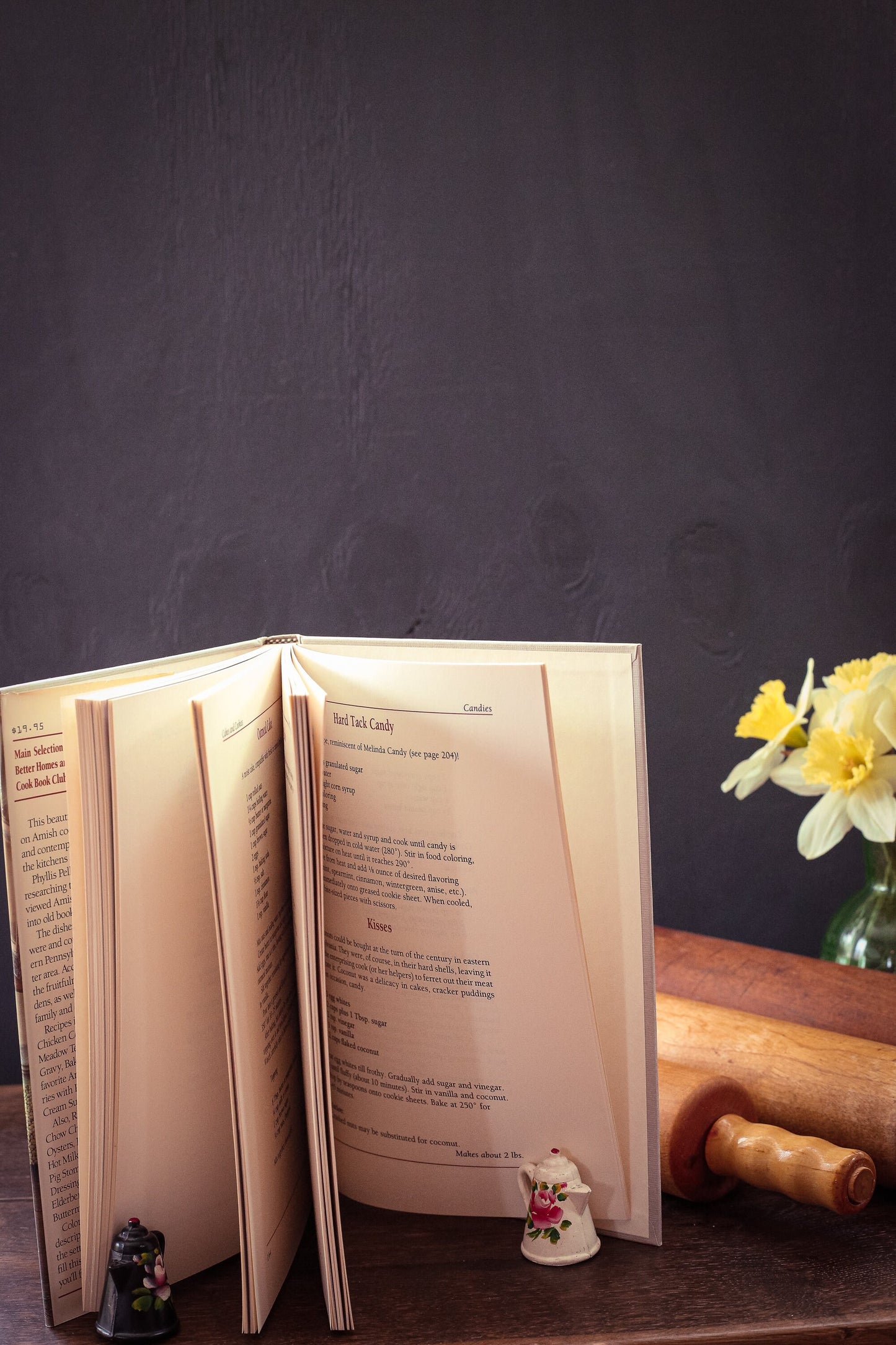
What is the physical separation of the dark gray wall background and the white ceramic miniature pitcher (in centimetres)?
60

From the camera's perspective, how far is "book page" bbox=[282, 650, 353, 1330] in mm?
525

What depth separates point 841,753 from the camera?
84 centimetres

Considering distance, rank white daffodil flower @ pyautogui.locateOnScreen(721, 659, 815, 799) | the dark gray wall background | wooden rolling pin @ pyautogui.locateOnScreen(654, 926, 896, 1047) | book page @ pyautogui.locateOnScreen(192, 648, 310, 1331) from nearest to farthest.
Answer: book page @ pyautogui.locateOnScreen(192, 648, 310, 1331) → wooden rolling pin @ pyautogui.locateOnScreen(654, 926, 896, 1047) → white daffodil flower @ pyautogui.locateOnScreen(721, 659, 815, 799) → the dark gray wall background

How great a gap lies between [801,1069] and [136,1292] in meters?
0.43

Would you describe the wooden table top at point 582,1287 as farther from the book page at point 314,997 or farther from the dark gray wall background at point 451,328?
the dark gray wall background at point 451,328

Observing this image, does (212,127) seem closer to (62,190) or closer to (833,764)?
(62,190)

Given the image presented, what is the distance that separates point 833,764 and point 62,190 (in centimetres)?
88

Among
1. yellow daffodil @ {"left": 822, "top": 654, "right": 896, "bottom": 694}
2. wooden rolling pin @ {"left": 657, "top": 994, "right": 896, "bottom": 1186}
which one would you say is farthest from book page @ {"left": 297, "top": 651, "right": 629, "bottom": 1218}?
yellow daffodil @ {"left": 822, "top": 654, "right": 896, "bottom": 694}

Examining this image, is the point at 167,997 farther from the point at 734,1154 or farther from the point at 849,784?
the point at 849,784

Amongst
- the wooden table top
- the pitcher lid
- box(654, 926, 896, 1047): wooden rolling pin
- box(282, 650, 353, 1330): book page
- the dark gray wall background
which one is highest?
the dark gray wall background

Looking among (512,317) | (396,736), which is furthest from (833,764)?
(512,317)

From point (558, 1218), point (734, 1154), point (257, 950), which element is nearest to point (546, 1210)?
point (558, 1218)

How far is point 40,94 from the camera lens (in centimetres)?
99

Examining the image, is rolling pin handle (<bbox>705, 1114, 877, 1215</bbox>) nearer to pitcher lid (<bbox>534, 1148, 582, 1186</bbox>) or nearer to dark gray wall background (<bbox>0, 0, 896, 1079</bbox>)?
pitcher lid (<bbox>534, 1148, 582, 1186</bbox>)
